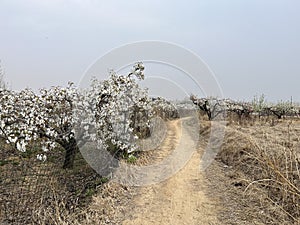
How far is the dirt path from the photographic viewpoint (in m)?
4.81

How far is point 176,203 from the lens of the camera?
546cm

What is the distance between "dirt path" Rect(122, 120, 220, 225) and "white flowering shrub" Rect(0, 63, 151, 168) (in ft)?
5.26

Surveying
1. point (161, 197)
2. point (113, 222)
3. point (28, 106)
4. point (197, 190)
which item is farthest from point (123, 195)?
point (28, 106)

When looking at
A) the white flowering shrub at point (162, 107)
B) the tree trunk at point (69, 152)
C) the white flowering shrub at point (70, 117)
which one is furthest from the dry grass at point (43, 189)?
the white flowering shrub at point (162, 107)

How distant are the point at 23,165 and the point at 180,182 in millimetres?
3567

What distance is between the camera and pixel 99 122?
7.18m

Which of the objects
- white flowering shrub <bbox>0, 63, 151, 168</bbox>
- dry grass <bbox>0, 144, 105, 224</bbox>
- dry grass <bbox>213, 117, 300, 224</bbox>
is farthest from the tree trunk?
dry grass <bbox>213, 117, 300, 224</bbox>

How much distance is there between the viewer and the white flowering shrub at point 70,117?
643cm

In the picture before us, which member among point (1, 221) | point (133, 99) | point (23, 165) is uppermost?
point (133, 99)

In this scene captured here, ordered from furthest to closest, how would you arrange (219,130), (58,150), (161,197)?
(219,130) → (58,150) → (161,197)

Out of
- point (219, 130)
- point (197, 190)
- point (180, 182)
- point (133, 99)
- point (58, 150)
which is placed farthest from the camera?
point (219, 130)

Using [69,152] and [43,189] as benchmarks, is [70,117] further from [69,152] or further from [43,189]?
[43,189]

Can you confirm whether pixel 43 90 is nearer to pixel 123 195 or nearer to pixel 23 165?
pixel 23 165

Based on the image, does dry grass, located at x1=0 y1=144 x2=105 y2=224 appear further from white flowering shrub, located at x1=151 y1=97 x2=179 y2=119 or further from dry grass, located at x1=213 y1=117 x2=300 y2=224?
white flowering shrub, located at x1=151 y1=97 x2=179 y2=119
